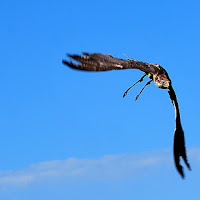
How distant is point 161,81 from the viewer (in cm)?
1986

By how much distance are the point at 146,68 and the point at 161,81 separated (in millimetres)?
671

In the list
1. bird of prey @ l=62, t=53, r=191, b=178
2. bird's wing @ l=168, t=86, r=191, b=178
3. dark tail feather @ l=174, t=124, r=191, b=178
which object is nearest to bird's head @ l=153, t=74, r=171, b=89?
bird of prey @ l=62, t=53, r=191, b=178

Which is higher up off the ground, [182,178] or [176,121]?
[176,121]

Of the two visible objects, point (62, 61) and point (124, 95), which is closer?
point (62, 61)

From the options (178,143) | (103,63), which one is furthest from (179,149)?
(103,63)

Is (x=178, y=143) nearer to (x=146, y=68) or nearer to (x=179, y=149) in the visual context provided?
(x=179, y=149)

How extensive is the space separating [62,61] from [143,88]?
16.0 feet

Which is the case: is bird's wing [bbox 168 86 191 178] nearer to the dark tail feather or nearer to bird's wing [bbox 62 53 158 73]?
the dark tail feather

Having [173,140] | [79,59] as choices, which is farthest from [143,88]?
[79,59]

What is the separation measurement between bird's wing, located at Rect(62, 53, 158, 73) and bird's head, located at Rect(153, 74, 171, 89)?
0.81ft

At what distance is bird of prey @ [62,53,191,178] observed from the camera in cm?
1778

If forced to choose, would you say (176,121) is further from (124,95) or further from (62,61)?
(62,61)

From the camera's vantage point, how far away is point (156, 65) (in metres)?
20.6

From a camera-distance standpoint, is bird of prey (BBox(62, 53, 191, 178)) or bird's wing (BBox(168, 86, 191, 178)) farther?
bird's wing (BBox(168, 86, 191, 178))
